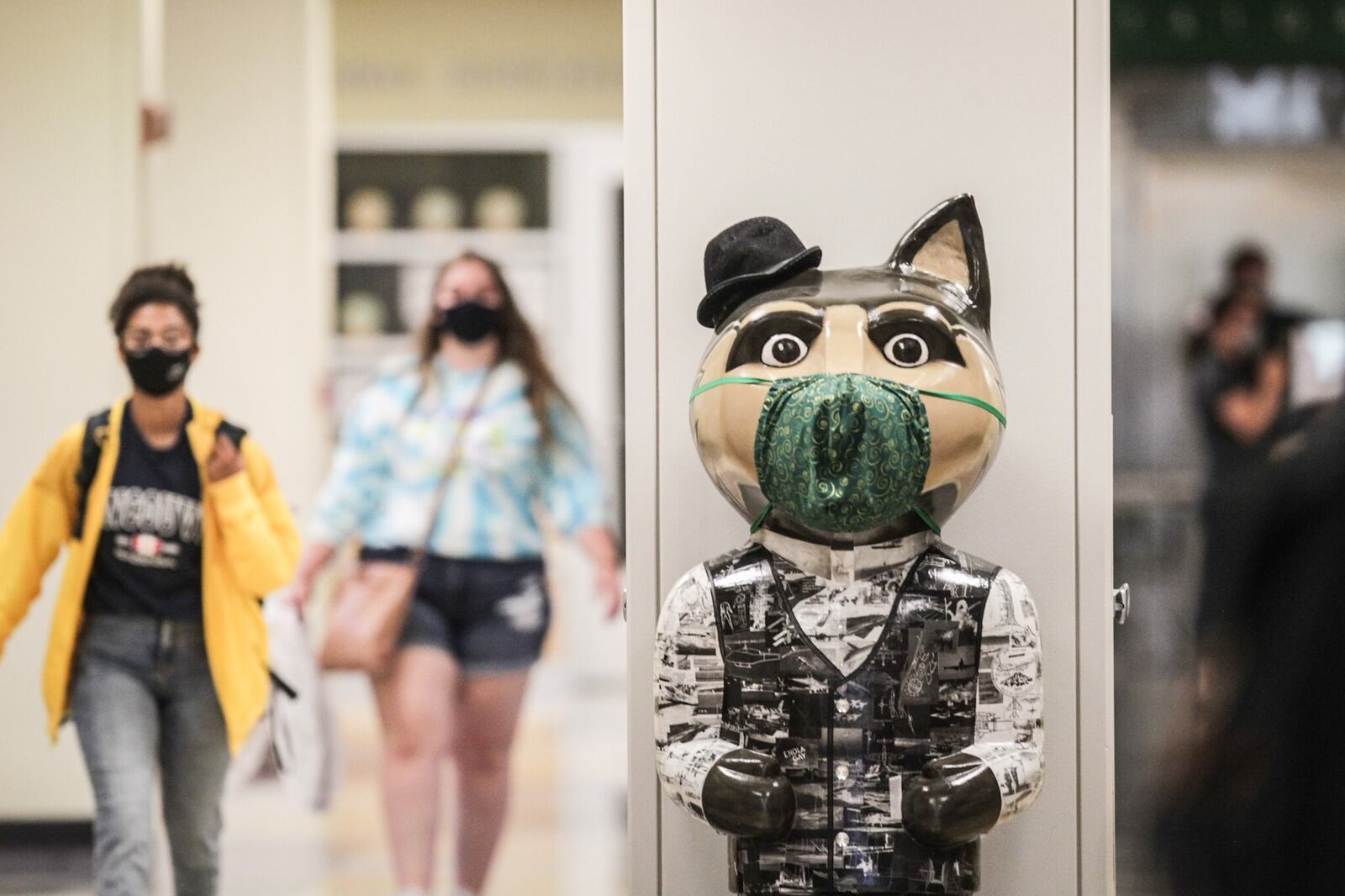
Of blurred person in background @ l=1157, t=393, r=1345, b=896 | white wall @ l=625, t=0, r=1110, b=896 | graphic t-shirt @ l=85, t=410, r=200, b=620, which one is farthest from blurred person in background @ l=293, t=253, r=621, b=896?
blurred person in background @ l=1157, t=393, r=1345, b=896

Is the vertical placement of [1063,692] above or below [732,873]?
above

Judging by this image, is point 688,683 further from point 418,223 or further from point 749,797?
point 418,223

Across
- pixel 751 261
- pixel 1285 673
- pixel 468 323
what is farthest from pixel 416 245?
pixel 1285 673

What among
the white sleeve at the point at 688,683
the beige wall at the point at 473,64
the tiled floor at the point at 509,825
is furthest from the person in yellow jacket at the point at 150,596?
the beige wall at the point at 473,64

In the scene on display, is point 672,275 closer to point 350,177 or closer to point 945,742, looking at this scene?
point 945,742

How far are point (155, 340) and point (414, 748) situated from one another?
105 centimetres

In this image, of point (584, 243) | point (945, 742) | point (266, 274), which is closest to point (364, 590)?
point (266, 274)

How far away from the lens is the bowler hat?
1.67 meters

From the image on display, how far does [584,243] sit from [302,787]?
2.33m

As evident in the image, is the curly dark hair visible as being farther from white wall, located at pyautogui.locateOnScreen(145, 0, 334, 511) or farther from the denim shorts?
the denim shorts

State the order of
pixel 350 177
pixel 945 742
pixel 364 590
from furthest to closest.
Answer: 1. pixel 350 177
2. pixel 364 590
3. pixel 945 742

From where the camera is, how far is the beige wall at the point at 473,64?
13.1 ft

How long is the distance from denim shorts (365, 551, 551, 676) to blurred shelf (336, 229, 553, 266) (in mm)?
875

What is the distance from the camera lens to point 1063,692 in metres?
1.94
